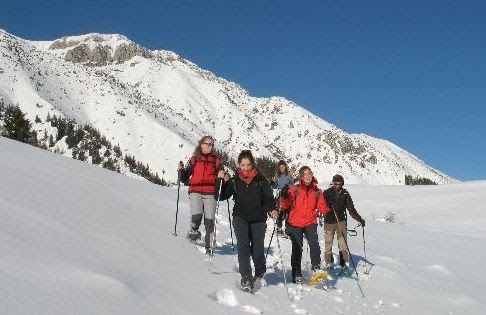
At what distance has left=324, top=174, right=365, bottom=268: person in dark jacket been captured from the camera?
11.4 metres

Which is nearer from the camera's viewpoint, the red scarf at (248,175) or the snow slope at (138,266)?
the snow slope at (138,266)

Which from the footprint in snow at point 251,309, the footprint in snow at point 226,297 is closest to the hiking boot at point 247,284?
the footprint in snow at point 226,297

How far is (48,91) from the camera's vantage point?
140 m

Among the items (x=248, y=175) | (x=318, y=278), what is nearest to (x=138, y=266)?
(x=248, y=175)

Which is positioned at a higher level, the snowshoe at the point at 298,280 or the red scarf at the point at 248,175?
the red scarf at the point at 248,175

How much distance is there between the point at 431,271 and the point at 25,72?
143 metres

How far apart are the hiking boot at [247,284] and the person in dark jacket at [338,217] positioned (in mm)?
4091

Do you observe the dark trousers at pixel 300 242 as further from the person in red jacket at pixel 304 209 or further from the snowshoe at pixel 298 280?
the snowshoe at pixel 298 280

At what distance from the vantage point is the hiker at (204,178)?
31.7 ft

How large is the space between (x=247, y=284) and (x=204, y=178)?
102 inches

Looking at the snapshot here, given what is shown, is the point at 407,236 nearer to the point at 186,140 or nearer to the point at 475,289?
the point at 475,289

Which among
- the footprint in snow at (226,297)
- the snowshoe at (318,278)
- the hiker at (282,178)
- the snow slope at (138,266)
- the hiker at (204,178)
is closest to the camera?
the snow slope at (138,266)

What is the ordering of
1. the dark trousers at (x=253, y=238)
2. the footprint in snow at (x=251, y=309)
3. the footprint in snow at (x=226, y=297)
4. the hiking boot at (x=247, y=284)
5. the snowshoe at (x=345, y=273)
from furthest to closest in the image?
the snowshoe at (x=345, y=273) → the dark trousers at (x=253, y=238) → the hiking boot at (x=247, y=284) → the footprint in snow at (x=226, y=297) → the footprint in snow at (x=251, y=309)

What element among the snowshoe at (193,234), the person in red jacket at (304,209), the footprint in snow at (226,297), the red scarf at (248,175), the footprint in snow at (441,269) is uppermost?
the red scarf at (248,175)
